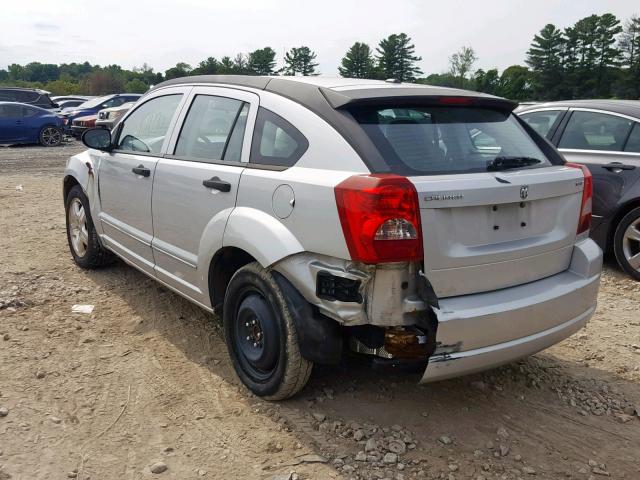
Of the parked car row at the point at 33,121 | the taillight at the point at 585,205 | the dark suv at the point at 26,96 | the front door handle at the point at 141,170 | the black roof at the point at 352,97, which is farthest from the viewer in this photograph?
the dark suv at the point at 26,96

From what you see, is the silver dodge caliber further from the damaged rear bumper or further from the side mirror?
the side mirror

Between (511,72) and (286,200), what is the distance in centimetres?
8207

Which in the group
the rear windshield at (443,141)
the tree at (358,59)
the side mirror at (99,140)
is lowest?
the side mirror at (99,140)

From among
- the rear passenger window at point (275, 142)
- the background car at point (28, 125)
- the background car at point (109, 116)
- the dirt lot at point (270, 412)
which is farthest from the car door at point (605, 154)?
the background car at point (28, 125)

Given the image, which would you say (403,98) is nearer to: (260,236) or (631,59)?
(260,236)

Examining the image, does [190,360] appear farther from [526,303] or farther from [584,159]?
[584,159]

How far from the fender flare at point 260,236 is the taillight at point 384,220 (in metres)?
0.37

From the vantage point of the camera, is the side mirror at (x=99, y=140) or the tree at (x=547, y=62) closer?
the side mirror at (x=99, y=140)

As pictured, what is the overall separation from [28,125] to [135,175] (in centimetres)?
1734

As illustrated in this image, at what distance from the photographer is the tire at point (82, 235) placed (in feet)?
18.2

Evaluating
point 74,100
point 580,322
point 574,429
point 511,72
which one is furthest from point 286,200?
point 511,72

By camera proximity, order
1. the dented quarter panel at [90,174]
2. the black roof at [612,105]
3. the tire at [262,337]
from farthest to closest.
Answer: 1. the black roof at [612,105]
2. the dented quarter panel at [90,174]
3. the tire at [262,337]

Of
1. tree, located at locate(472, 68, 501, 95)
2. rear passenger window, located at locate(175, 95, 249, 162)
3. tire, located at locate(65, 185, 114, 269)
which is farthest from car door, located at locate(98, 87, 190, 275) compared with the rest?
tree, located at locate(472, 68, 501, 95)

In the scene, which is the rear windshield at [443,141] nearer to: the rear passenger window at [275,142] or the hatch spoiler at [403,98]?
the hatch spoiler at [403,98]
